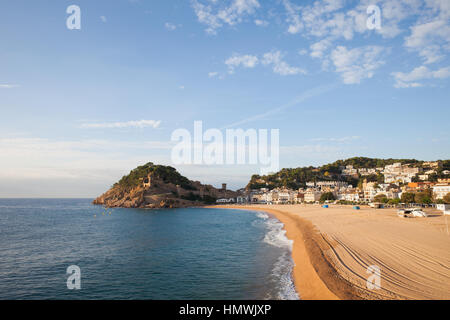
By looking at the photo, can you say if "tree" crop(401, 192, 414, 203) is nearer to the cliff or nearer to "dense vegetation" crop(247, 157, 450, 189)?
the cliff

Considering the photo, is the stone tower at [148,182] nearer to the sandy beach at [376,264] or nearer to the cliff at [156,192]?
the cliff at [156,192]

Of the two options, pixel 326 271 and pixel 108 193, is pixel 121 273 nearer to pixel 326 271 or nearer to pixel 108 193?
pixel 326 271

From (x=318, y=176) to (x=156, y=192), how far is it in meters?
105

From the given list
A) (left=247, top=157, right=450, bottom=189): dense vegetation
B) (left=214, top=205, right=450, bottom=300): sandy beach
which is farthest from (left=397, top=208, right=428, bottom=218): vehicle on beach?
(left=247, top=157, right=450, bottom=189): dense vegetation

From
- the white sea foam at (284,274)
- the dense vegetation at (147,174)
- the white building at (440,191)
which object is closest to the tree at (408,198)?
the white building at (440,191)

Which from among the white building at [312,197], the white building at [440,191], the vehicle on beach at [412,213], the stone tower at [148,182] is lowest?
the white building at [312,197]

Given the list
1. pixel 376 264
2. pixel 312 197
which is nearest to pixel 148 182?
pixel 312 197

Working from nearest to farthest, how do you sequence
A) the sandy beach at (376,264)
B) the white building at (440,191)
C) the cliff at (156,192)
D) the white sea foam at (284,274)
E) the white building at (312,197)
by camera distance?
the sandy beach at (376,264)
the white sea foam at (284,274)
the white building at (440,191)
the white building at (312,197)
the cliff at (156,192)

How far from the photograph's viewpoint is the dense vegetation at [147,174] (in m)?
120

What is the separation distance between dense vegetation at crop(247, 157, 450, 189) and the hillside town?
4332mm

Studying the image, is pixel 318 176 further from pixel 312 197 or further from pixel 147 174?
pixel 147 174

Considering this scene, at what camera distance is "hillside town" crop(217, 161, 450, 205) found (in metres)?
64.2

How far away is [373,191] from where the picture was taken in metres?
89.9

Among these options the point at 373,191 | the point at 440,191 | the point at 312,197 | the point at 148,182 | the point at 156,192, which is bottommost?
the point at 312,197
